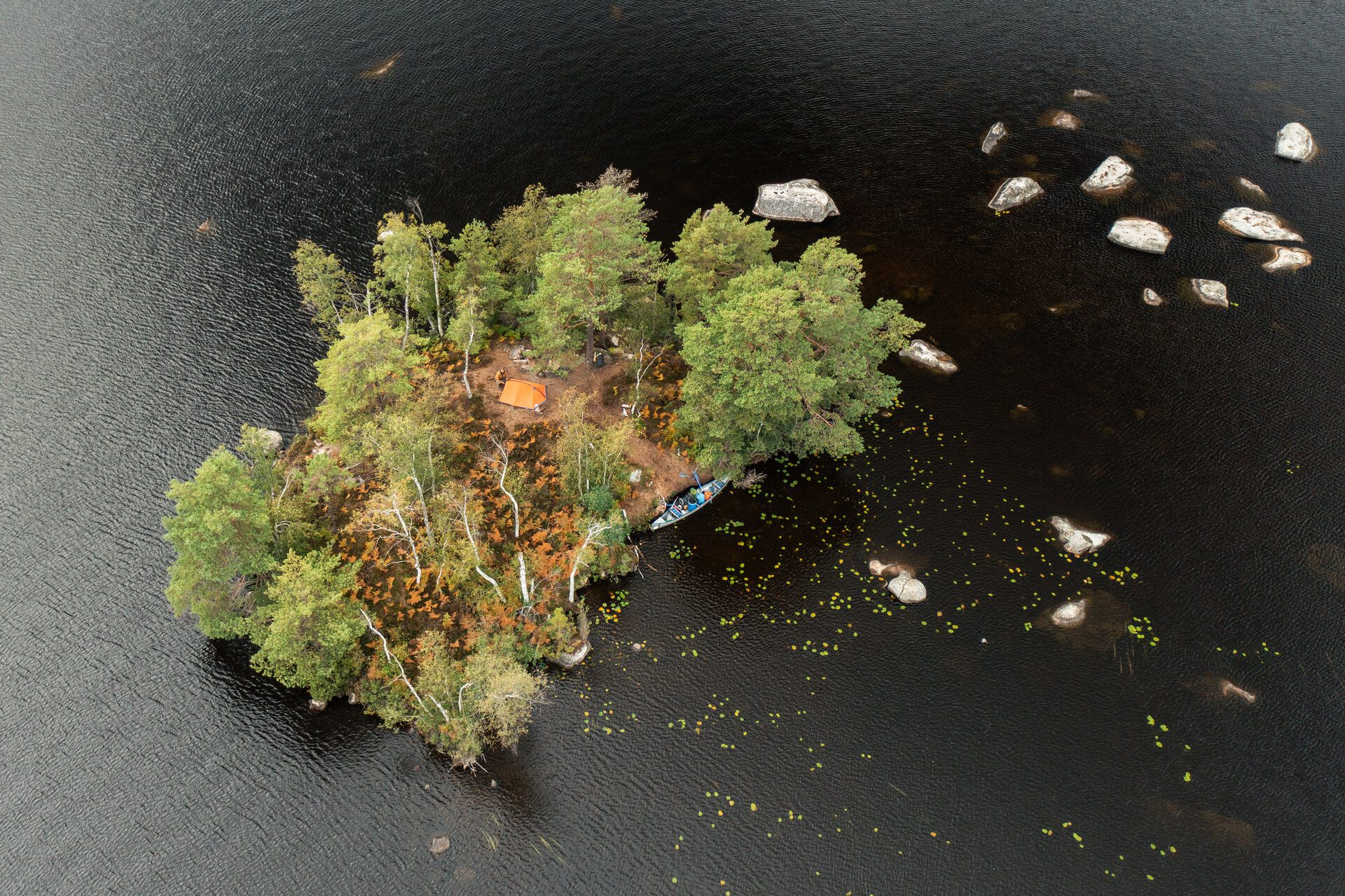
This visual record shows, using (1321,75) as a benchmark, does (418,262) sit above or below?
above

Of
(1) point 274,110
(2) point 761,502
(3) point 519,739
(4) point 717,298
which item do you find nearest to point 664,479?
(2) point 761,502

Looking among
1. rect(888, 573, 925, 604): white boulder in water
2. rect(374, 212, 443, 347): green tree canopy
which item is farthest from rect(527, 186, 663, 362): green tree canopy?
rect(888, 573, 925, 604): white boulder in water

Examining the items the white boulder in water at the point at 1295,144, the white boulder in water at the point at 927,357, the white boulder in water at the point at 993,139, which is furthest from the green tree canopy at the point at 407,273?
the white boulder in water at the point at 1295,144

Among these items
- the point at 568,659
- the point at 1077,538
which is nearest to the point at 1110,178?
the point at 1077,538

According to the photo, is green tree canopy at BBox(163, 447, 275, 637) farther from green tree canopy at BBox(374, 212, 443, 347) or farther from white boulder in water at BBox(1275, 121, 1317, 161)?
white boulder in water at BBox(1275, 121, 1317, 161)

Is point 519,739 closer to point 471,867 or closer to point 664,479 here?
point 471,867

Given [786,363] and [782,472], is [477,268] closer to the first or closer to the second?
[786,363]

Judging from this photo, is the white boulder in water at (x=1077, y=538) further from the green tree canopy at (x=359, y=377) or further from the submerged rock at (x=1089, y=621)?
the green tree canopy at (x=359, y=377)
